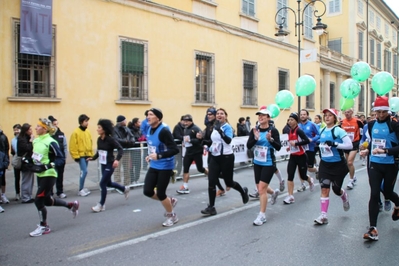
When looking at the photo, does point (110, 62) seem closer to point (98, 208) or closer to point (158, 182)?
point (98, 208)

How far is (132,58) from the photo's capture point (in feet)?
44.5

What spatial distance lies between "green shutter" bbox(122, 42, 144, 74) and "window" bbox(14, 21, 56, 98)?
2652 millimetres

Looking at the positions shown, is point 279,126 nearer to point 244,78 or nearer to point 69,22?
point 244,78

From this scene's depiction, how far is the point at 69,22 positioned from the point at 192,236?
9158 mm

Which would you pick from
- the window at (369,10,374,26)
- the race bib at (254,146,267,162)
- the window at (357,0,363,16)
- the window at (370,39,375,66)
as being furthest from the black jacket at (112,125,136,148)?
the window at (369,10,374,26)

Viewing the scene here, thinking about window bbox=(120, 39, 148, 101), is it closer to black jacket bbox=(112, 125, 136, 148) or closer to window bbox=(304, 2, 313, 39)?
black jacket bbox=(112, 125, 136, 148)

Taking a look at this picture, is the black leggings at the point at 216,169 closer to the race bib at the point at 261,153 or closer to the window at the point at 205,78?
the race bib at the point at 261,153

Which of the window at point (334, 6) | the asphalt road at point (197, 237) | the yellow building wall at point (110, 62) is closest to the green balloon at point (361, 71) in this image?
the asphalt road at point (197, 237)

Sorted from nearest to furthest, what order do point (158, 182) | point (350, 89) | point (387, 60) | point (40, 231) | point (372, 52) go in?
point (40, 231)
point (158, 182)
point (350, 89)
point (372, 52)
point (387, 60)

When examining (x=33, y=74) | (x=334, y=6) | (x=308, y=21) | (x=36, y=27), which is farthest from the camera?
(x=334, y=6)

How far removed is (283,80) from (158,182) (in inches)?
728

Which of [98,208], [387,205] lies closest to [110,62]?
[98,208]

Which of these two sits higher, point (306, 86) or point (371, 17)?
point (371, 17)

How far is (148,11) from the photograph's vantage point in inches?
554
